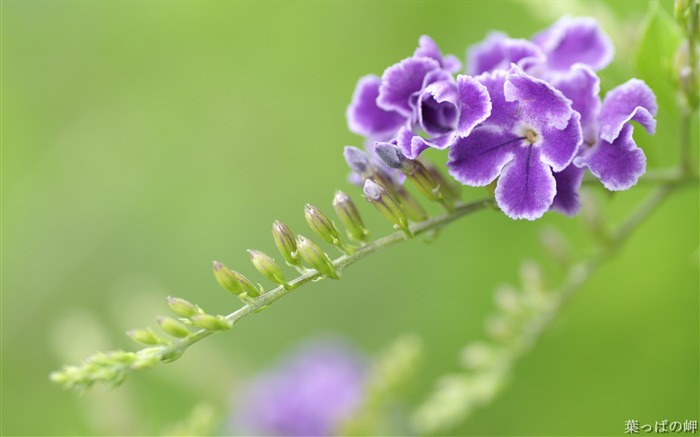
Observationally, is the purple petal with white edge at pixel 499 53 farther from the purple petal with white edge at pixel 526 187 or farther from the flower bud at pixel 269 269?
the flower bud at pixel 269 269

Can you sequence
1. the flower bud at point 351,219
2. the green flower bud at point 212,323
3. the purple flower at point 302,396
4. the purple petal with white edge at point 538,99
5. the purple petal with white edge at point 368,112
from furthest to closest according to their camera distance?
the purple flower at point 302,396
the purple petal with white edge at point 368,112
the flower bud at point 351,219
the purple petal with white edge at point 538,99
the green flower bud at point 212,323

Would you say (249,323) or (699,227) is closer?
(699,227)

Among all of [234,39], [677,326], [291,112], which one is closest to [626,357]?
[677,326]

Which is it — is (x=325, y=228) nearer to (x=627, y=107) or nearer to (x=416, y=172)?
(x=416, y=172)

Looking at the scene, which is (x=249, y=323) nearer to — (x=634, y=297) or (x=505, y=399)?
(x=505, y=399)

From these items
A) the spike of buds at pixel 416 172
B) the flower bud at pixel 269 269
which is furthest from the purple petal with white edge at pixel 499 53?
the flower bud at pixel 269 269

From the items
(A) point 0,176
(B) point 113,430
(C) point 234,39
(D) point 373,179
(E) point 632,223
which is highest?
(C) point 234,39
